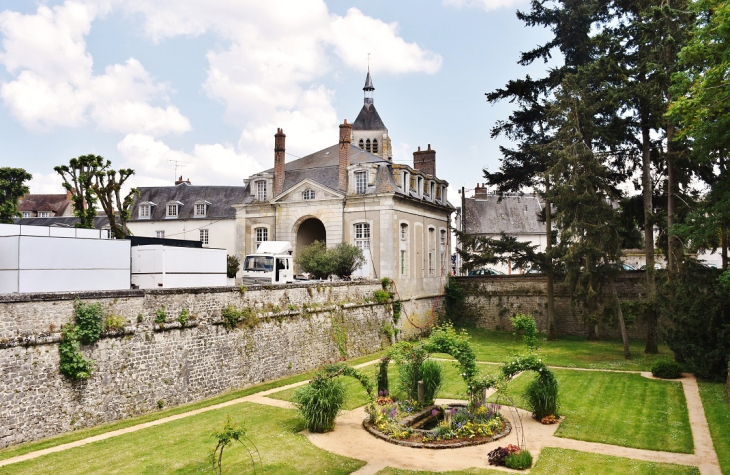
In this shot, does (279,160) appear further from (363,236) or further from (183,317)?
(183,317)

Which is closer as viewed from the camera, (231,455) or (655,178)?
(231,455)

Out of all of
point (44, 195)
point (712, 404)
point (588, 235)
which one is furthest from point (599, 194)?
point (44, 195)

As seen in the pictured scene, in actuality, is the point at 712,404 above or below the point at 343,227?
below

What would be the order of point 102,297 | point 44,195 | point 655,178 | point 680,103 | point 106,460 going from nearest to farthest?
point 106,460
point 102,297
point 680,103
point 655,178
point 44,195

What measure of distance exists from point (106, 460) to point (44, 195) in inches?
2009

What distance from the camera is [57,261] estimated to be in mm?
12703

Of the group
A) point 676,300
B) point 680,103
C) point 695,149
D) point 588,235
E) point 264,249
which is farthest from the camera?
point 264,249

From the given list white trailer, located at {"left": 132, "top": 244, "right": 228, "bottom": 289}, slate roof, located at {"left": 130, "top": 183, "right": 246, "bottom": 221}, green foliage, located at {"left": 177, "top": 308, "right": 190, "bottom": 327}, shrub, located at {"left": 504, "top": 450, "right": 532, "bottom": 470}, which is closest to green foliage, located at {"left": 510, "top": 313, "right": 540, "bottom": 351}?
shrub, located at {"left": 504, "top": 450, "right": 532, "bottom": 470}

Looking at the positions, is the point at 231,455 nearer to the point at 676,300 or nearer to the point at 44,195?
the point at 676,300

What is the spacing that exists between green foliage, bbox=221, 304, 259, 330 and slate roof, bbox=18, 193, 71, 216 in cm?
4134

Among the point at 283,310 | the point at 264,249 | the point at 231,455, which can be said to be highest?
the point at 264,249

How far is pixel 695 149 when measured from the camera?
Result: 15102mm

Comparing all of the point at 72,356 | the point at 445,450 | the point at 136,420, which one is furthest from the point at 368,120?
the point at 445,450

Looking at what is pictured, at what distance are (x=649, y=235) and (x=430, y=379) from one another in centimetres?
→ 1322
